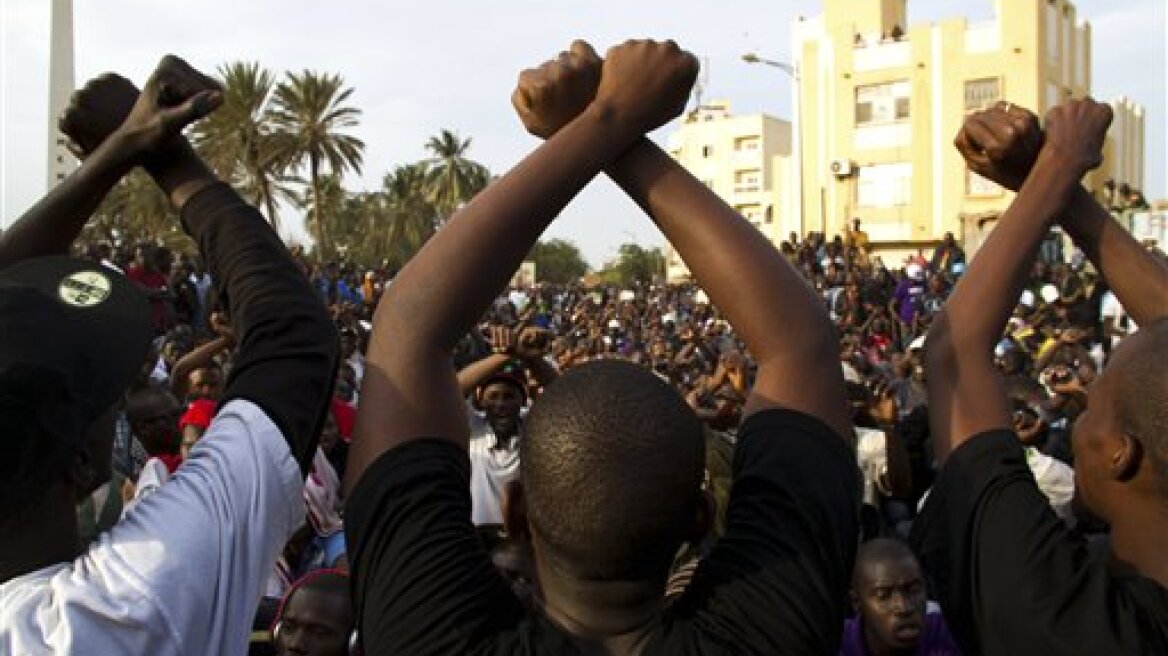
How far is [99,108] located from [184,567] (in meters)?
0.80

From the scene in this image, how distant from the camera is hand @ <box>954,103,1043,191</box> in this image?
1949mm

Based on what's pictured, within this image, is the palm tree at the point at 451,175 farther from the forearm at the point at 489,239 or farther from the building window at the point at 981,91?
the forearm at the point at 489,239

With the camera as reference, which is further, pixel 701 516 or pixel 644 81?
pixel 644 81

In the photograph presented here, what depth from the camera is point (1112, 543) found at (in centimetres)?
170

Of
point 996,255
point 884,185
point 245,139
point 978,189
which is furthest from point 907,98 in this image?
point 996,255

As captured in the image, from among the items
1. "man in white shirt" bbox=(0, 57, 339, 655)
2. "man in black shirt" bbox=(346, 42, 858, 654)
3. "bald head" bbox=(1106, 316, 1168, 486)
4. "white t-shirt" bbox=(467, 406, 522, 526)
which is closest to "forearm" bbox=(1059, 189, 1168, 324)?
"bald head" bbox=(1106, 316, 1168, 486)

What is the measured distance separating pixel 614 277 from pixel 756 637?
7010 cm

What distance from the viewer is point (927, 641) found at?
137 inches

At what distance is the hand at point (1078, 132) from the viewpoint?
195cm

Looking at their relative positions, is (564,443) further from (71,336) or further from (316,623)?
(316,623)

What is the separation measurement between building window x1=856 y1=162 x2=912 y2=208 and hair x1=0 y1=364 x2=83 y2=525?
38.4 meters

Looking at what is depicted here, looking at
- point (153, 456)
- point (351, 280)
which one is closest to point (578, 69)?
point (153, 456)

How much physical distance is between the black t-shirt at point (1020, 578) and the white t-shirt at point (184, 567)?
944mm

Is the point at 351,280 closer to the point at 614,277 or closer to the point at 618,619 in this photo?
the point at 618,619
